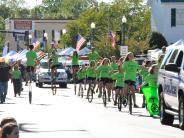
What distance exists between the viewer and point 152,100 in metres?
23.1

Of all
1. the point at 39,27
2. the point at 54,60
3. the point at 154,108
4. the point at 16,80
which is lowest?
the point at 154,108

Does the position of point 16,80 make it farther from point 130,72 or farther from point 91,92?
point 130,72

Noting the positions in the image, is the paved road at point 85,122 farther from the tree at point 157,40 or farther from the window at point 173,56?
the tree at point 157,40

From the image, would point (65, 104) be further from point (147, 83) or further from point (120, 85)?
point (147, 83)

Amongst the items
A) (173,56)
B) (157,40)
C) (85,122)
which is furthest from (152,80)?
(157,40)

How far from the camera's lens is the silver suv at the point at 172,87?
18344mm

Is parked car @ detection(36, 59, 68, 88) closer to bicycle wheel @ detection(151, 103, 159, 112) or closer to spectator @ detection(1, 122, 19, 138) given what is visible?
bicycle wheel @ detection(151, 103, 159, 112)

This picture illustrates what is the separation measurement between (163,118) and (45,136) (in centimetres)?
432

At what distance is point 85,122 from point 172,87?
3429mm

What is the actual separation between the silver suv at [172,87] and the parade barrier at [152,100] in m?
1.62

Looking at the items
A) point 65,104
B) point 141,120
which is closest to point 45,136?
point 141,120

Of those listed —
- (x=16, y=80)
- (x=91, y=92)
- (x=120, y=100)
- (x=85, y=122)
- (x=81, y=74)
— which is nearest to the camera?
(x=85, y=122)

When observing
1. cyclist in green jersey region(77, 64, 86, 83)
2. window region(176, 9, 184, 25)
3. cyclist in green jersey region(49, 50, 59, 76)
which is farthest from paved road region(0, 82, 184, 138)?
window region(176, 9, 184, 25)

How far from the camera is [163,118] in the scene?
68.0ft
